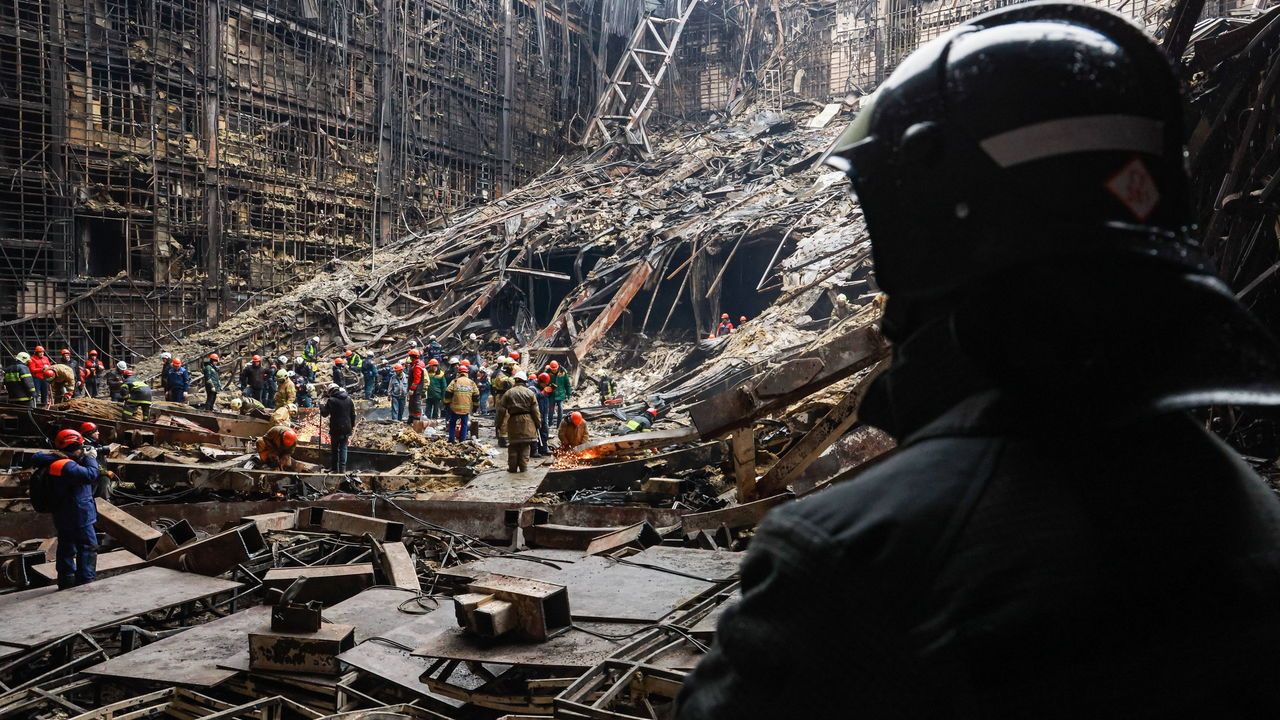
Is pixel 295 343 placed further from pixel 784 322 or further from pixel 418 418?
pixel 784 322

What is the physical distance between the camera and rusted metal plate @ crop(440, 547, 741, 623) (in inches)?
184

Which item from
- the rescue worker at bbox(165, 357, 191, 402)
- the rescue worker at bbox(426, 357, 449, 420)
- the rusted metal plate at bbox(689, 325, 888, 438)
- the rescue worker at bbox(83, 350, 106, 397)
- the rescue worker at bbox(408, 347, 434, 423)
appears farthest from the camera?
the rescue worker at bbox(83, 350, 106, 397)

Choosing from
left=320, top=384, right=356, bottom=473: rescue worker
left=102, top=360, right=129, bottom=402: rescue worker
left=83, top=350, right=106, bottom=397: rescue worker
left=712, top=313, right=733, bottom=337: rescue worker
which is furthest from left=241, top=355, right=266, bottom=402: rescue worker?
left=712, top=313, right=733, bottom=337: rescue worker

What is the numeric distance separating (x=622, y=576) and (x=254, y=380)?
676 inches

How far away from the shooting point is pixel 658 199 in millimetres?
28531

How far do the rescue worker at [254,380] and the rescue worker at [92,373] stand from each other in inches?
136

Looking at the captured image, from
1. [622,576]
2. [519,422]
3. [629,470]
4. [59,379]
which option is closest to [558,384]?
[519,422]

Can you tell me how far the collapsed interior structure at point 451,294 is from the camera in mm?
4684

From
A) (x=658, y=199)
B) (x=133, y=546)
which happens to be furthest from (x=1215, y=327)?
(x=658, y=199)

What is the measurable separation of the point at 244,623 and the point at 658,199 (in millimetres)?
24230

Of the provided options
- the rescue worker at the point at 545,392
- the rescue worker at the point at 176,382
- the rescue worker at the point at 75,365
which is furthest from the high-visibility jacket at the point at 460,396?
the rescue worker at the point at 75,365

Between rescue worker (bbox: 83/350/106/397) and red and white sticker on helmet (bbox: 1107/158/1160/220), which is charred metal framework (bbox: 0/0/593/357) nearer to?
rescue worker (bbox: 83/350/106/397)

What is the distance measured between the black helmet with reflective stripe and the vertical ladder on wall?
3542 cm

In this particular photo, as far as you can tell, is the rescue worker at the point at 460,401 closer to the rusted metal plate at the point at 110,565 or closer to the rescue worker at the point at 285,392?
the rescue worker at the point at 285,392
